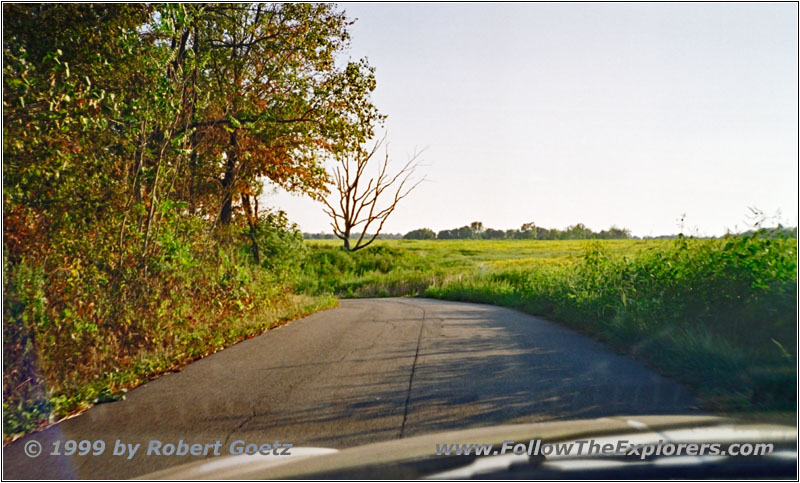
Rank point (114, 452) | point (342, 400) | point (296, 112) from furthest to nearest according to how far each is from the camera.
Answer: point (296, 112), point (342, 400), point (114, 452)

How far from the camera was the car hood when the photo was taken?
7.77 feet

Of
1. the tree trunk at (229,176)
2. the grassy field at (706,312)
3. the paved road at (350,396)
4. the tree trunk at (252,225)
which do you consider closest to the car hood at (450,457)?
the paved road at (350,396)

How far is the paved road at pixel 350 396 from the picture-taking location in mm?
4527

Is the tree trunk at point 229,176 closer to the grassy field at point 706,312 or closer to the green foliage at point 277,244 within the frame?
the green foliage at point 277,244

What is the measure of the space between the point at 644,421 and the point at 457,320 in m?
9.97

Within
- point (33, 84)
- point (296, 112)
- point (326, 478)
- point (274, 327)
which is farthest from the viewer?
point (296, 112)

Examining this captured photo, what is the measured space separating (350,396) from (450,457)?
339 centimetres

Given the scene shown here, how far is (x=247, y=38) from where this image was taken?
1412cm

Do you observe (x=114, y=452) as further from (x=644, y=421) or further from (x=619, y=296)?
(x=619, y=296)

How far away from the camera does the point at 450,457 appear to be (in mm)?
2459

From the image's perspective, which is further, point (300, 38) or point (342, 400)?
point (300, 38)

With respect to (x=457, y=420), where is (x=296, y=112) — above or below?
above

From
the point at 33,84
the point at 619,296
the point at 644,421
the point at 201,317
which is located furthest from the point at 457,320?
the point at 644,421

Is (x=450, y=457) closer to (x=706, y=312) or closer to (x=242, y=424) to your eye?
(x=242, y=424)
